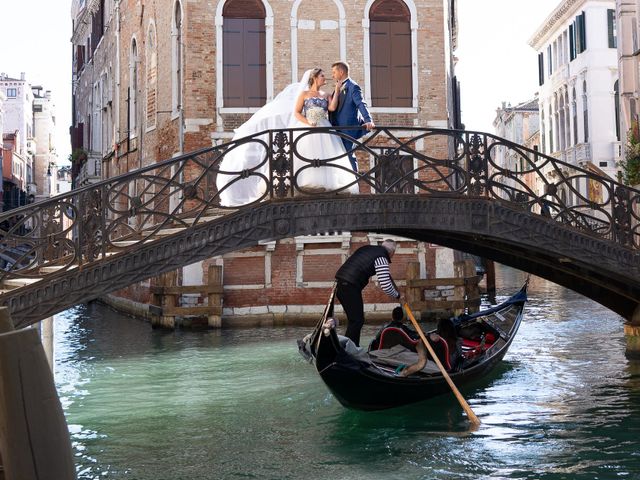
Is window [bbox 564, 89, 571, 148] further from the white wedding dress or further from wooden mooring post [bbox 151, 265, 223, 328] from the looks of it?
the white wedding dress

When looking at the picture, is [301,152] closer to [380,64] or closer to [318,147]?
[318,147]

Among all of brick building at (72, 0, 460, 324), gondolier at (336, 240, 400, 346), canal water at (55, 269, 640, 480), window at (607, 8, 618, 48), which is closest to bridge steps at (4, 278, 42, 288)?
canal water at (55, 269, 640, 480)

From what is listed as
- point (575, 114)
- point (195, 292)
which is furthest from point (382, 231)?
point (575, 114)

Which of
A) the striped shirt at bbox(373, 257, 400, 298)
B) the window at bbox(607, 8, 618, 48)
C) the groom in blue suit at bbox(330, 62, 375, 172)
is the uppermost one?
the window at bbox(607, 8, 618, 48)

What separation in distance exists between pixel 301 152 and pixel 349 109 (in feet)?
2.45

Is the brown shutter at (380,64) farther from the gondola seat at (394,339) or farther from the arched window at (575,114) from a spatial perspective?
the arched window at (575,114)

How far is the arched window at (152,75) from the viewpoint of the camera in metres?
18.4

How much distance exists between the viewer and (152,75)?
18656 mm

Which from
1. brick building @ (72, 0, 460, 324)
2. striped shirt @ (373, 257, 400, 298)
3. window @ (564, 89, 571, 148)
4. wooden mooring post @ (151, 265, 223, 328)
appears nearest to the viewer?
striped shirt @ (373, 257, 400, 298)

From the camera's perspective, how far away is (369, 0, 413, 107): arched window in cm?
1705

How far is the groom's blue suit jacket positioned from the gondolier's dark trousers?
1493 millimetres

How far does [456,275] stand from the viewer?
1766 cm

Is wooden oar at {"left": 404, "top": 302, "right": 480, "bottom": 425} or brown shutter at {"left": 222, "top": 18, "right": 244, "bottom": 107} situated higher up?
brown shutter at {"left": 222, "top": 18, "right": 244, "bottom": 107}

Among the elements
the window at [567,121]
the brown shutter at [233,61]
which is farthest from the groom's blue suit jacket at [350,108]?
the window at [567,121]
